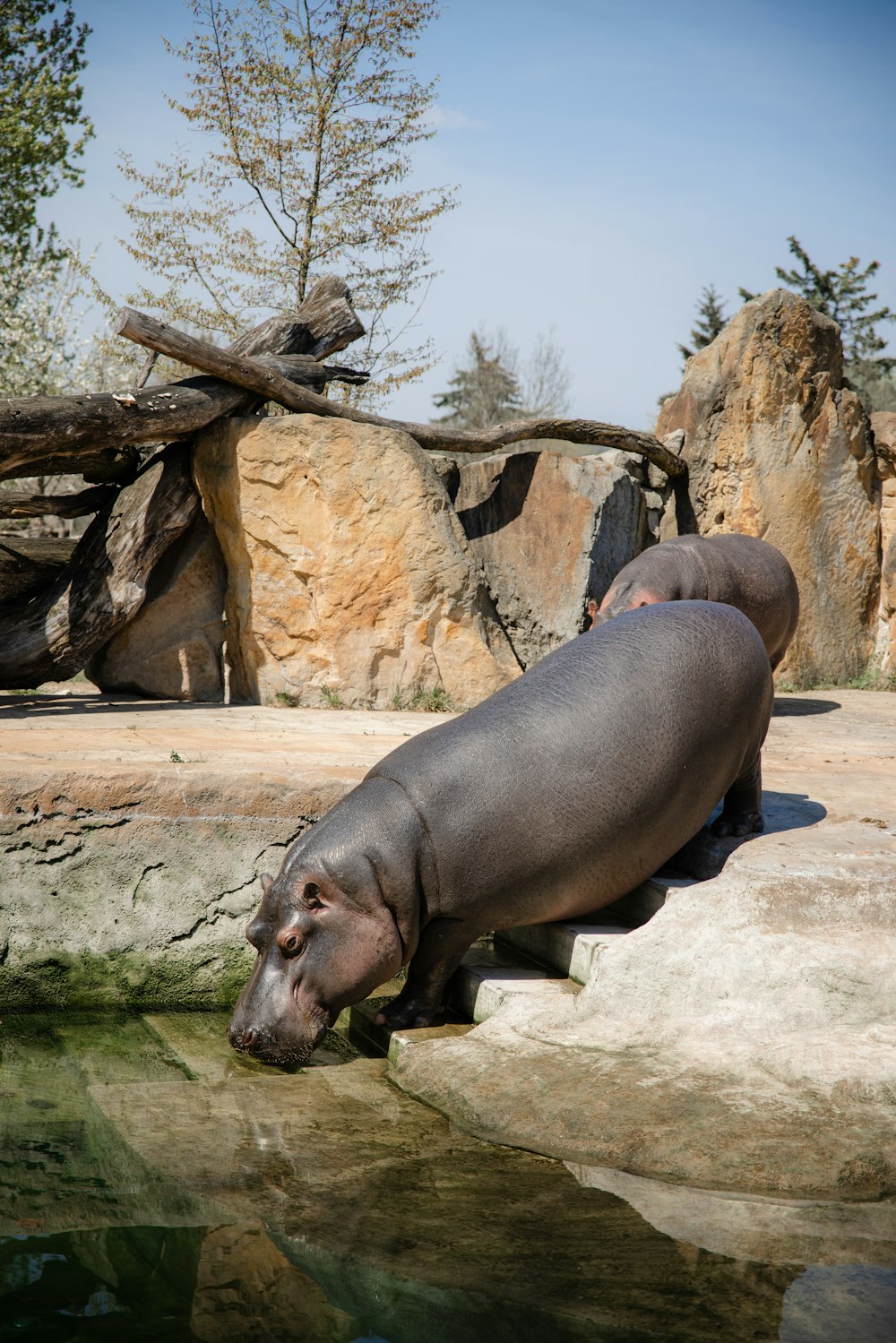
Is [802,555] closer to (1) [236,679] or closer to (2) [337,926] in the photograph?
(1) [236,679]

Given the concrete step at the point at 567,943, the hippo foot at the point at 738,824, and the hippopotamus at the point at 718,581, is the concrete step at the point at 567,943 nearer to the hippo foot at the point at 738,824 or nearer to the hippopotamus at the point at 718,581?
the hippo foot at the point at 738,824

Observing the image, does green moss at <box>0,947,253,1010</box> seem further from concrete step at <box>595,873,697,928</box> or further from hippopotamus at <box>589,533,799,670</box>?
hippopotamus at <box>589,533,799,670</box>

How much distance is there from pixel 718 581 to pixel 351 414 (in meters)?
2.90

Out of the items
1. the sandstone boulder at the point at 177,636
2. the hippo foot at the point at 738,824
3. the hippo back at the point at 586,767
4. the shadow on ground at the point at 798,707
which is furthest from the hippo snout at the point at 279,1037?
the shadow on ground at the point at 798,707

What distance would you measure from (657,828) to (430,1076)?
3.91ft

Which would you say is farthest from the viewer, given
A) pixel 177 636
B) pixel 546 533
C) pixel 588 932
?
pixel 546 533

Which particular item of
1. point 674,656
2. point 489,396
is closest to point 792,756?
point 674,656

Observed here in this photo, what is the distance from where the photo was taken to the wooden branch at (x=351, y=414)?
24.8 feet

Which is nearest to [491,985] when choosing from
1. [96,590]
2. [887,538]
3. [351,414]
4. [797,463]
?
[96,590]

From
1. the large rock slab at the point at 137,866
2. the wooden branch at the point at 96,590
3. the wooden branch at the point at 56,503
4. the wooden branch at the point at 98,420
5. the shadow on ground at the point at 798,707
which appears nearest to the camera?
the large rock slab at the point at 137,866

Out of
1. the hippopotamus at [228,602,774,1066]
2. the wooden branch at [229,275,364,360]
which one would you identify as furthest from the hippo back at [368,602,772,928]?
the wooden branch at [229,275,364,360]

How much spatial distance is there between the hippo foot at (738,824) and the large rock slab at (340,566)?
3451mm

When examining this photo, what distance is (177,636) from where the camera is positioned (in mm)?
8227

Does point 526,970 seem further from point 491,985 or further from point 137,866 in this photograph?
point 137,866
